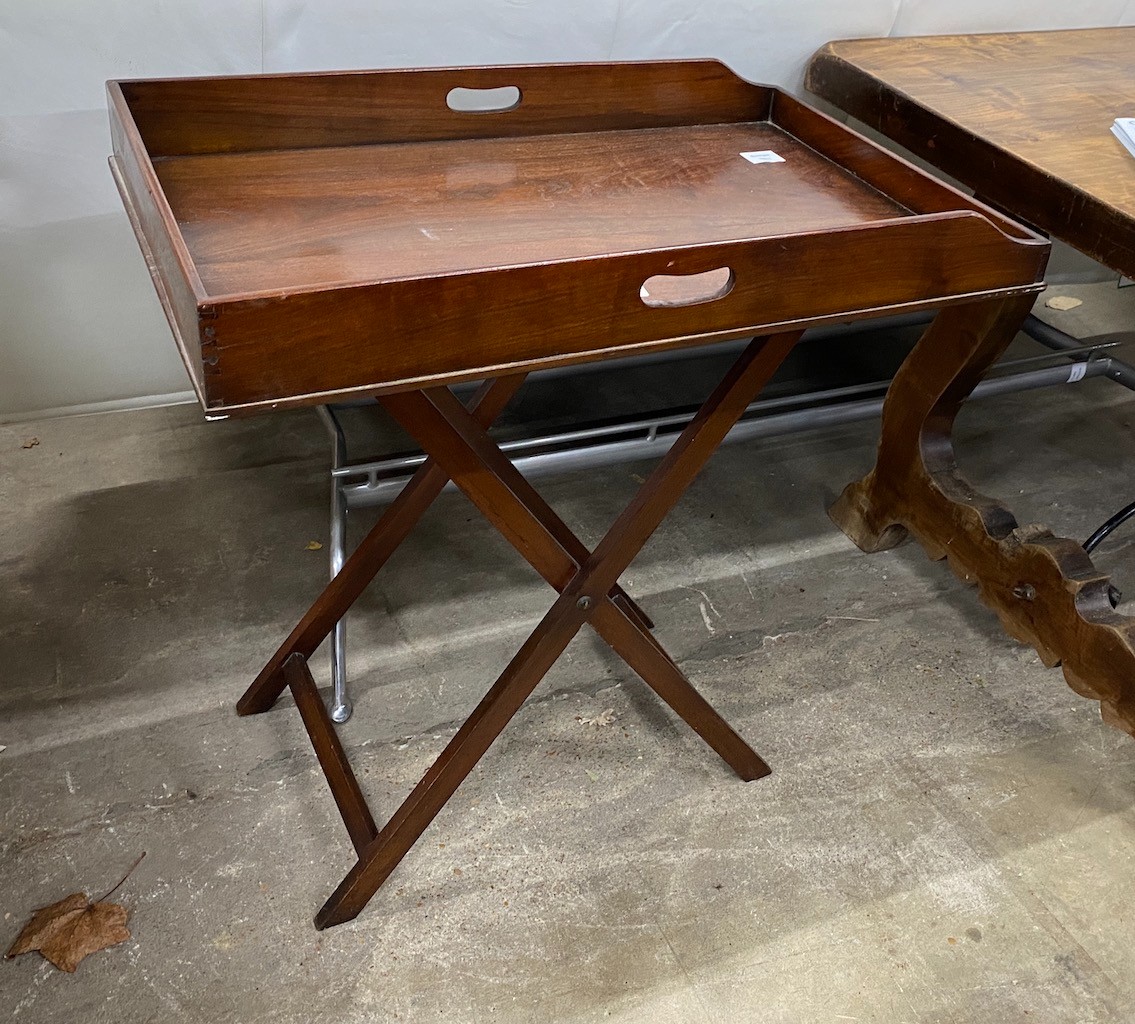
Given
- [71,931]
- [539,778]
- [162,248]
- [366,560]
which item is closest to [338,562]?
[366,560]

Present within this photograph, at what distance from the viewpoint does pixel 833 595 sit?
2.17 m

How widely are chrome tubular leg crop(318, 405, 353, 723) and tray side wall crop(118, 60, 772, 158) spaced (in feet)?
1.71

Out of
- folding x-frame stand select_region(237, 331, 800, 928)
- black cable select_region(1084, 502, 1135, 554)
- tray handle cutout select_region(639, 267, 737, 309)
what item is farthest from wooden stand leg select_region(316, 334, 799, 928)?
black cable select_region(1084, 502, 1135, 554)

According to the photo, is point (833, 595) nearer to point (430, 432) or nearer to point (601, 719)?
point (601, 719)

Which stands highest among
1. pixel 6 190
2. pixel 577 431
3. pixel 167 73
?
pixel 167 73

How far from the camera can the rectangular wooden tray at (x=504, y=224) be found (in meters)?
1.03

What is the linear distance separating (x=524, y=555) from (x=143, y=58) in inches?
45.0

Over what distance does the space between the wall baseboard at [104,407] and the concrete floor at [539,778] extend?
0.03 m

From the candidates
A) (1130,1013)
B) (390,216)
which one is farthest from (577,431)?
(1130,1013)

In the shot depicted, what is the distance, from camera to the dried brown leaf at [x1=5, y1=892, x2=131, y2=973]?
4.79 ft

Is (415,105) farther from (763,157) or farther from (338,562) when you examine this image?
(338,562)

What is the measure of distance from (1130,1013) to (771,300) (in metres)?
1.11

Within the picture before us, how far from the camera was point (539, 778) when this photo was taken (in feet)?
5.76

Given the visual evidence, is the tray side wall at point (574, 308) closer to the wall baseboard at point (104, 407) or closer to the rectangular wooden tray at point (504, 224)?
the rectangular wooden tray at point (504, 224)
